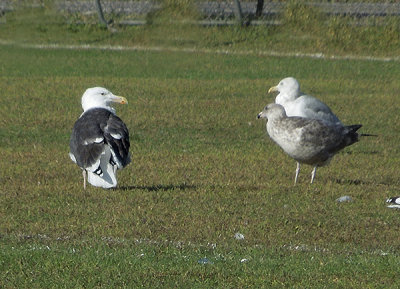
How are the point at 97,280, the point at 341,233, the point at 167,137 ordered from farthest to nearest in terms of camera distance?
the point at 167,137, the point at 341,233, the point at 97,280

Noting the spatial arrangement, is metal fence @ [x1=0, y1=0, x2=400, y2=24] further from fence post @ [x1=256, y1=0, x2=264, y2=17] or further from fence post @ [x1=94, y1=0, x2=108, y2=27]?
fence post @ [x1=94, y1=0, x2=108, y2=27]

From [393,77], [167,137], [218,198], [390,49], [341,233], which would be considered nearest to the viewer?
[341,233]

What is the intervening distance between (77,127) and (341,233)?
3274 millimetres

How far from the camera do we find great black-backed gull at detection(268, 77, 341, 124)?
11992 mm

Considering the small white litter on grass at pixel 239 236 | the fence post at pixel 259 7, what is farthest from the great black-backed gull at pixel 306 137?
the fence post at pixel 259 7

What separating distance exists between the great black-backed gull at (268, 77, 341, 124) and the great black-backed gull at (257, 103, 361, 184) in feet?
3.23

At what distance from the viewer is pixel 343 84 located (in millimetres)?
20547

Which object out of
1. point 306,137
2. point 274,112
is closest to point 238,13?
point 274,112

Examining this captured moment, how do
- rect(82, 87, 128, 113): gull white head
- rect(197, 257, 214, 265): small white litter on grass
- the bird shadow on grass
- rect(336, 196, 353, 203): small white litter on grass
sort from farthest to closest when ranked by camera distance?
rect(82, 87, 128, 113): gull white head → the bird shadow on grass → rect(336, 196, 353, 203): small white litter on grass → rect(197, 257, 214, 265): small white litter on grass

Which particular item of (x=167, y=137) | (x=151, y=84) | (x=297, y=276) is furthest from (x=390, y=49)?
(x=297, y=276)

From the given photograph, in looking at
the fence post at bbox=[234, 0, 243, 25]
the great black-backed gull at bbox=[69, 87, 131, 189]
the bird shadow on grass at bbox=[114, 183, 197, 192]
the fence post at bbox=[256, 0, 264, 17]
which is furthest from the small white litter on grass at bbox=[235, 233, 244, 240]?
the fence post at bbox=[256, 0, 264, 17]

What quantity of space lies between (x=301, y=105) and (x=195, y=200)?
3.35m

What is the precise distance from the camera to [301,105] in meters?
12.2

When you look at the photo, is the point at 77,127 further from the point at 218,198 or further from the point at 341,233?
the point at 341,233
